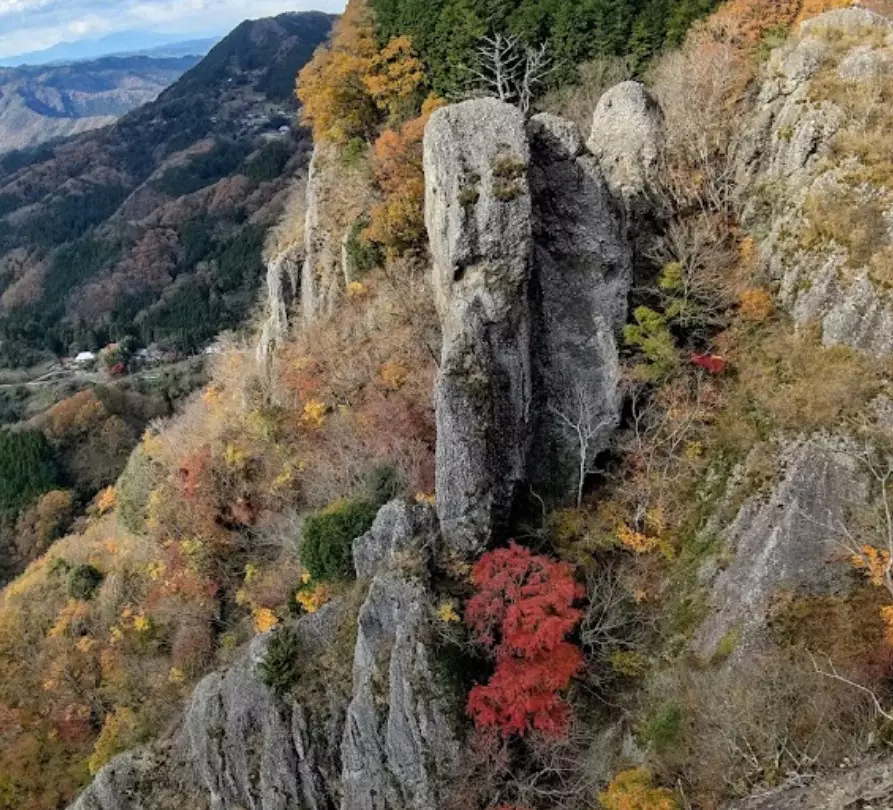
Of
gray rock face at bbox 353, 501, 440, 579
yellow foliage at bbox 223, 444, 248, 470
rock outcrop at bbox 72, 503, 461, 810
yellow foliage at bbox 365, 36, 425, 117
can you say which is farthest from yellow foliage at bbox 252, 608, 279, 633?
yellow foliage at bbox 365, 36, 425, 117

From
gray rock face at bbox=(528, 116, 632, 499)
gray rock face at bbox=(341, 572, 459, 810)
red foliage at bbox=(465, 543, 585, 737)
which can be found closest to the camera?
red foliage at bbox=(465, 543, 585, 737)

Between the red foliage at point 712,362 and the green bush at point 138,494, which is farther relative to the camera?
the green bush at point 138,494

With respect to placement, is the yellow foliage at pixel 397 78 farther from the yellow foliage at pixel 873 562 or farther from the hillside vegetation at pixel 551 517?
the yellow foliage at pixel 873 562

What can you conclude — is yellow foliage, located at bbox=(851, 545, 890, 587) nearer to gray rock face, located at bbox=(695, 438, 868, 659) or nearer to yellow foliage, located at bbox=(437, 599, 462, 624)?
gray rock face, located at bbox=(695, 438, 868, 659)

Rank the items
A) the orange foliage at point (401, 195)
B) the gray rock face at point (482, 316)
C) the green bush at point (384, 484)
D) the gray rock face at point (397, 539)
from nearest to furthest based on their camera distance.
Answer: the gray rock face at point (397, 539) < the gray rock face at point (482, 316) < the green bush at point (384, 484) < the orange foliage at point (401, 195)

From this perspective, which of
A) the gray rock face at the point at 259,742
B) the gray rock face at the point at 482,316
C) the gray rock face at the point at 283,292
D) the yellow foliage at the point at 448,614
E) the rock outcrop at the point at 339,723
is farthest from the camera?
the gray rock face at the point at 283,292

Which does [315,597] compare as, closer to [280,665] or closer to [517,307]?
[280,665]

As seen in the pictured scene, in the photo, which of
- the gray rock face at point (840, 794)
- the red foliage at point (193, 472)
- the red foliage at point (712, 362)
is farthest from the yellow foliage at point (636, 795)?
the red foliage at point (193, 472)
